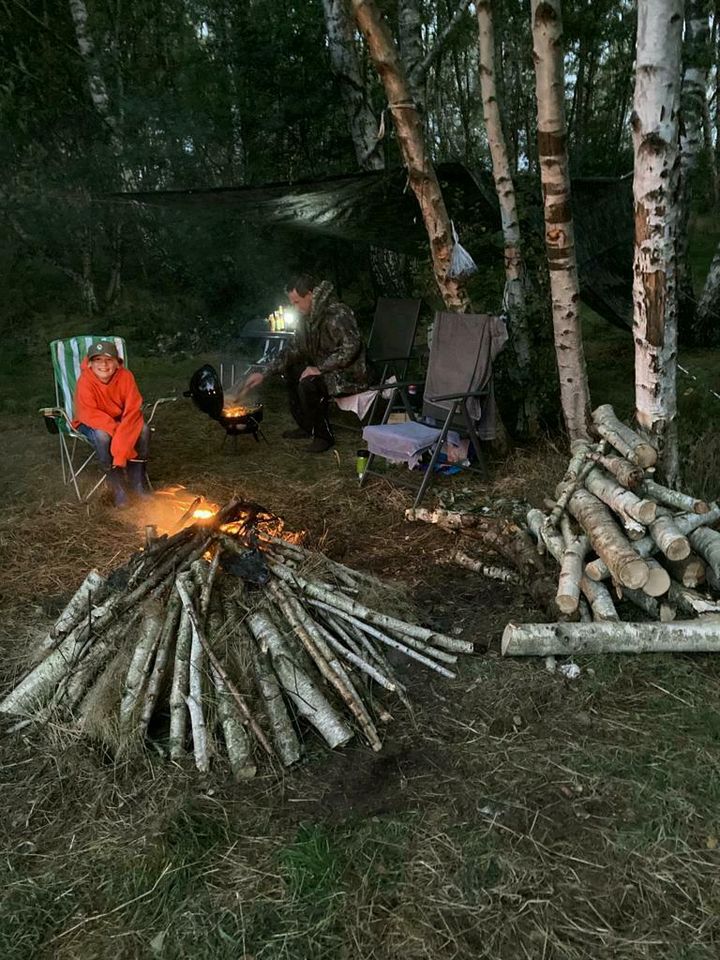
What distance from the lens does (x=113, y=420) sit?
5066mm

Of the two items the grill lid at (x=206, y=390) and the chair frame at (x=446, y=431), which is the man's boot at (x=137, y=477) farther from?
the chair frame at (x=446, y=431)

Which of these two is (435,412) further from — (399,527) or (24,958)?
(24,958)

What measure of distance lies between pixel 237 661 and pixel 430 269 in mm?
4462

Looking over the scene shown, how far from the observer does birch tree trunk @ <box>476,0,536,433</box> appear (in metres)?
5.39

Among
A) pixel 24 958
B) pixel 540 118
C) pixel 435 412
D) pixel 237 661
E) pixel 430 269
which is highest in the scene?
pixel 540 118

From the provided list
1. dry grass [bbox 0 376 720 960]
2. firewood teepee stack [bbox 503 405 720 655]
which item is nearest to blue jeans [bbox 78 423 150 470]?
dry grass [bbox 0 376 720 960]

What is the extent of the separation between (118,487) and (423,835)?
3511 millimetres

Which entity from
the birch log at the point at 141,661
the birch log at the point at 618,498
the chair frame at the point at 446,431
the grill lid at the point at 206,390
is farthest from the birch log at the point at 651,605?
the grill lid at the point at 206,390

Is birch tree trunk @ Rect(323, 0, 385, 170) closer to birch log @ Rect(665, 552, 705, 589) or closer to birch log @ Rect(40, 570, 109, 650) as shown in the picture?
birch log @ Rect(665, 552, 705, 589)

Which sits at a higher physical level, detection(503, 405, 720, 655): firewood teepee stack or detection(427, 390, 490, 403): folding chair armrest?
detection(427, 390, 490, 403): folding chair armrest

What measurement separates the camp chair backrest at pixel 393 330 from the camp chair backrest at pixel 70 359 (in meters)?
2.42

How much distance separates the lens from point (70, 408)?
5.97m

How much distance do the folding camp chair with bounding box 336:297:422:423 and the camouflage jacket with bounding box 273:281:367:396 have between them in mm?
386

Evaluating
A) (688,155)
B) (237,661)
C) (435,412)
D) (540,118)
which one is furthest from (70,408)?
(688,155)
